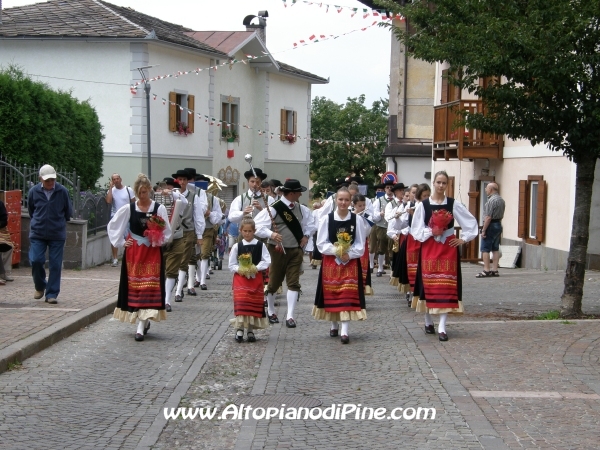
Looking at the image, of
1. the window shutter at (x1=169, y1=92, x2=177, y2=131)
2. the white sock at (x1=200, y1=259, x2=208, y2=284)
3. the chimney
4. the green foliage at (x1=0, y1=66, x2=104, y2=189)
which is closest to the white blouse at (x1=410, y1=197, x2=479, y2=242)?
the white sock at (x1=200, y1=259, x2=208, y2=284)

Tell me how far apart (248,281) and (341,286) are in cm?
102

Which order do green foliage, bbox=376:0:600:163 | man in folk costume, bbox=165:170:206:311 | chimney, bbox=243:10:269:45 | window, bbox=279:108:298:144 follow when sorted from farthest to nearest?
chimney, bbox=243:10:269:45
window, bbox=279:108:298:144
man in folk costume, bbox=165:170:206:311
green foliage, bbox=376:0:600:163

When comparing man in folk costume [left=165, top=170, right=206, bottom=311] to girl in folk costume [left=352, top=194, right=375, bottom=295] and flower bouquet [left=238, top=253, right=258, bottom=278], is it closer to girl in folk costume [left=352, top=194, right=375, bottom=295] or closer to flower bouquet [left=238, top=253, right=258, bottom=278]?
girl in folk costume [left=352, top=194, right=375, bottom=295]

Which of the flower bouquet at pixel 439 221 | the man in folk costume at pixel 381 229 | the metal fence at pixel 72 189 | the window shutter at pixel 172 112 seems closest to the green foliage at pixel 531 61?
the flower bouquet at pixel 439 221

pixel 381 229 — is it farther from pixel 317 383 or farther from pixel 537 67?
pixel 317 383

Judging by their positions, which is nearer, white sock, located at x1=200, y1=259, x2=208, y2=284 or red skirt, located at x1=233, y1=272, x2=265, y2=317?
red skirt, located at x1=233, y1=272, x2=265, y2=317

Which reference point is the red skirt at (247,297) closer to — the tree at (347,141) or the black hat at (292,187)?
the black hat at (292,187)

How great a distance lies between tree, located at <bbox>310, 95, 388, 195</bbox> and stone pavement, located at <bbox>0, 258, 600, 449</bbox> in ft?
153

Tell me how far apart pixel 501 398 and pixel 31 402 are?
365 cm

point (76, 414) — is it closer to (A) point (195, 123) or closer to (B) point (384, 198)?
(B) point (384, 198)

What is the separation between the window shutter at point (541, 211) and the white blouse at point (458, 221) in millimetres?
11078

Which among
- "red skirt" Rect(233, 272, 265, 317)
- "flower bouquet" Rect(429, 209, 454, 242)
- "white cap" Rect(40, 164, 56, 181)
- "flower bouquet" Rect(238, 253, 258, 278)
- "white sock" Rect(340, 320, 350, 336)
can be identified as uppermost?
"white cap" Rect(40, 164, 56, 181)

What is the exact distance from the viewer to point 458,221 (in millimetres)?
11250

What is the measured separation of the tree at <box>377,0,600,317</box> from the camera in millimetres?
11742
